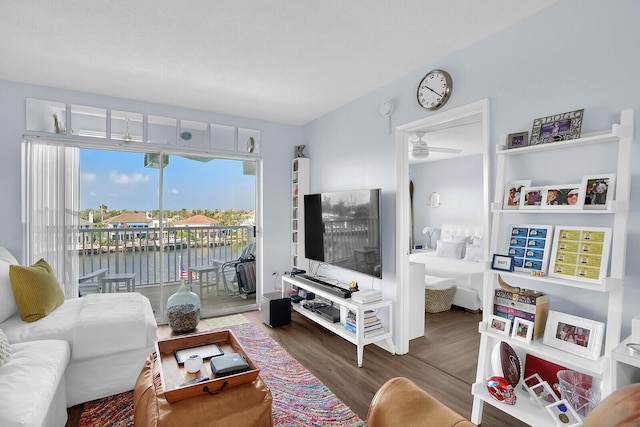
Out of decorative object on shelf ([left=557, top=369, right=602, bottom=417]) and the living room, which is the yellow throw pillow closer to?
the living room

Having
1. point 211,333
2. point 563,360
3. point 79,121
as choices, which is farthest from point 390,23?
point 79,121

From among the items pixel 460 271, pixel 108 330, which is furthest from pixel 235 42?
pixel 460 271

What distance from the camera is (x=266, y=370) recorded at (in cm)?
272

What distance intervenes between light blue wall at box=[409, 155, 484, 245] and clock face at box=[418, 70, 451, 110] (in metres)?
3.85

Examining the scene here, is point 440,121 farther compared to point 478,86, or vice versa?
point 440,121

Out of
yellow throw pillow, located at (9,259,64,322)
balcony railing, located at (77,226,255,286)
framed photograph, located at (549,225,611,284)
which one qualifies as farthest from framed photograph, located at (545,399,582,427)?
balcony railing, located at (77,226,255,286)

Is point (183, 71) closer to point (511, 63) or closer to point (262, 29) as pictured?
point (262, 29)

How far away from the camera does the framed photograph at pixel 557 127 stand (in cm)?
176

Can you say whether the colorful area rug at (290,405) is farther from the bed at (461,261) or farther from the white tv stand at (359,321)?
the bed at (461,261)

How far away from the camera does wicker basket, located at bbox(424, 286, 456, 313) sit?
420cm

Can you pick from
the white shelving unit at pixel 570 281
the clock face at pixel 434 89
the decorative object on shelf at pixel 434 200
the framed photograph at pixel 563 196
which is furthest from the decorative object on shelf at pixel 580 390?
the decorative object on shelf at pixel 434 200

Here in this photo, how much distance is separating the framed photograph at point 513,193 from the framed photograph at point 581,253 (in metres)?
0.27

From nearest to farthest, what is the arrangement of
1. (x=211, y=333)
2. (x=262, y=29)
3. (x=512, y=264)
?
1. (x=512, y=264)
2. (x=211, y=333)
3. (x=262, y=29)

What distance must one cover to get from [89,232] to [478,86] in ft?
14.2
